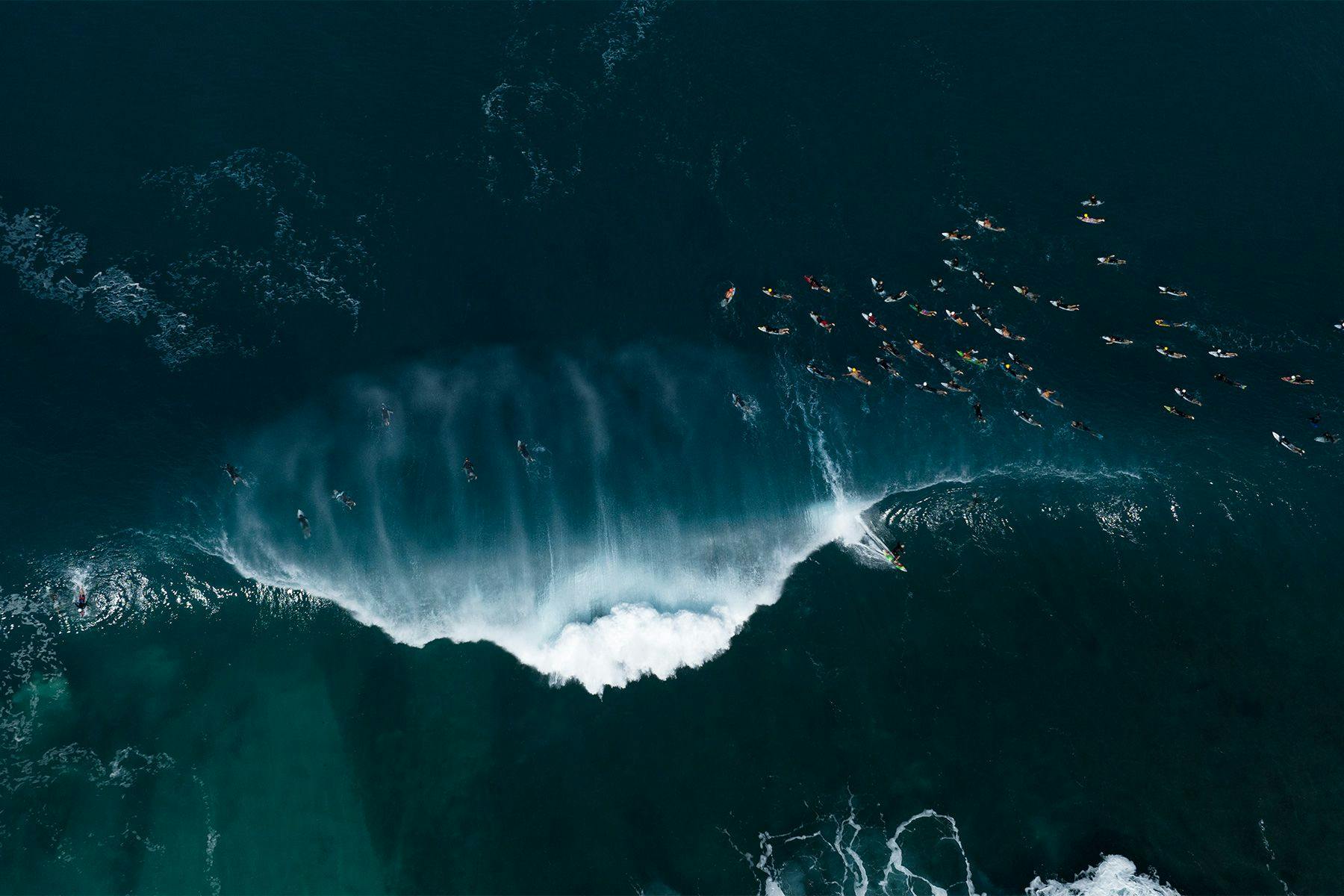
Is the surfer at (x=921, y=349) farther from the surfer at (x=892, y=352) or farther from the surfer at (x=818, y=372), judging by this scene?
the surfer at (x=818, y=372)

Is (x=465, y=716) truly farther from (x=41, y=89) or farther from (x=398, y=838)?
(x=41, y=89)

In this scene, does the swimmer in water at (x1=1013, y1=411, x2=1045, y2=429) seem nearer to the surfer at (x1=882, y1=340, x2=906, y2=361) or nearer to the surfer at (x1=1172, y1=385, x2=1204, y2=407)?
the surfer at (x1=882, y1=340, x2=906, y2=361)

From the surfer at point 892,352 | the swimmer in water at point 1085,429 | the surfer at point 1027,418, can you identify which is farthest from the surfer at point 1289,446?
the surfer at point 892,352

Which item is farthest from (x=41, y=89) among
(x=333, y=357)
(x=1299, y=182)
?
(x=1299, y=182)

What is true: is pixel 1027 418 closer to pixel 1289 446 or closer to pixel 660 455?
pixel 1289 446

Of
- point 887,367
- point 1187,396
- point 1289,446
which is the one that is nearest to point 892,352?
point 887,367
